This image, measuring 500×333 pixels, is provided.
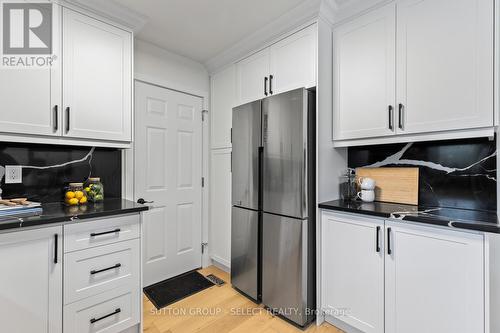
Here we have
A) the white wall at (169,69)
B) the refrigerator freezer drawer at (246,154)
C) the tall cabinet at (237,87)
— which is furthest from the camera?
the white wall at (169,69)

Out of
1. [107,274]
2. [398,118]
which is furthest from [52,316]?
[398,118]

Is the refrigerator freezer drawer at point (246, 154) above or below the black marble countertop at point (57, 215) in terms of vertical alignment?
above

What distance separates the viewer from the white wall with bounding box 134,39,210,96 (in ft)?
7.66

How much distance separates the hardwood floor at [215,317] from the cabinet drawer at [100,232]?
79 centimetres

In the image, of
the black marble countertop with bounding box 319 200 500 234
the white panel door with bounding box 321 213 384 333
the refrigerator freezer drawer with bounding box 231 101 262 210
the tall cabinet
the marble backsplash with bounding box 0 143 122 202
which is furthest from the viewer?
the refrigerator freezer drawer with bounding box 231 101 262 210

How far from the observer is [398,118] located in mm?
1653

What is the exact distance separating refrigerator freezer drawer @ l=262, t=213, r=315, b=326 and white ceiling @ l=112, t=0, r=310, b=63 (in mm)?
1686

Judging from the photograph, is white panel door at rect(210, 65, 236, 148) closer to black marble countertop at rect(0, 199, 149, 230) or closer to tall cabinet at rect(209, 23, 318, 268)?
tall cabinet at rect(209, 23, 318, 268)

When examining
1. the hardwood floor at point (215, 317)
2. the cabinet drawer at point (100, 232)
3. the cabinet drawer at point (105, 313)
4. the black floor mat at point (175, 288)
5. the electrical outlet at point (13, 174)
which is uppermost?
the electrical outlet at point (13, 174)

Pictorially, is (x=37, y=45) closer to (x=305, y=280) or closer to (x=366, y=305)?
(x=305, y=280)

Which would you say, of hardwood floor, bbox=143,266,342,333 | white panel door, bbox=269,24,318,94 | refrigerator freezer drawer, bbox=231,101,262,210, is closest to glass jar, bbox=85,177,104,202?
hardwood floor, bbox=143,266,342,333

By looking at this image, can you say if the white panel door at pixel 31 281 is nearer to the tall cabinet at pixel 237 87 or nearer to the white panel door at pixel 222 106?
the tall cabinet at pixel 237 87

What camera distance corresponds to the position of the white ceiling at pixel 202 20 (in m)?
1.81

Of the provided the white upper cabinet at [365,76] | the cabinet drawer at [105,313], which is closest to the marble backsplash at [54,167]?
the cabinet drawer at [105,313]
